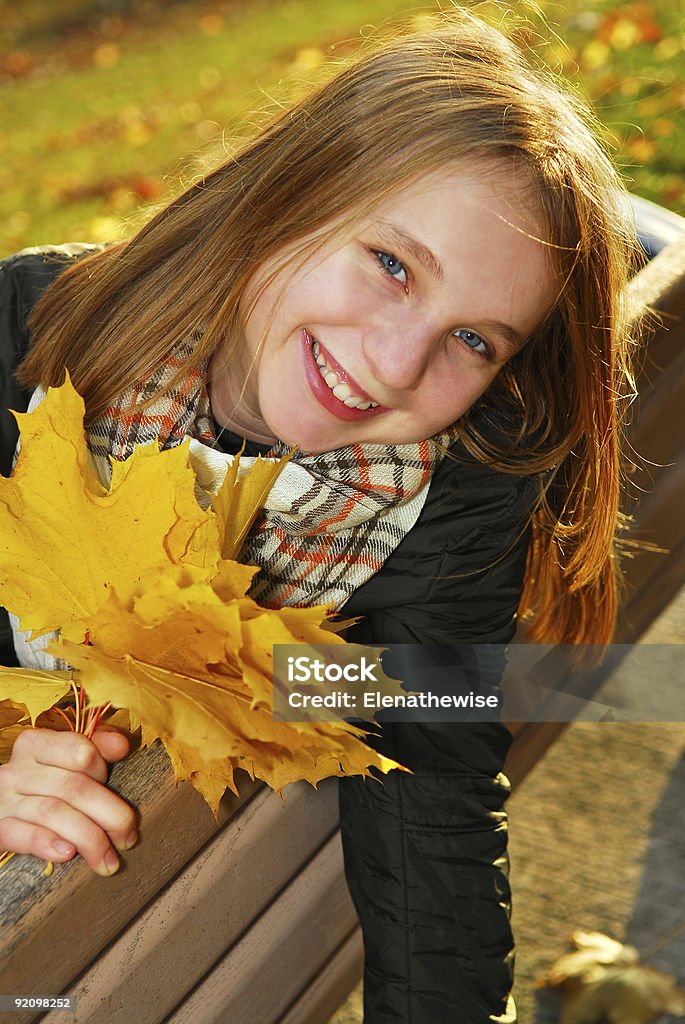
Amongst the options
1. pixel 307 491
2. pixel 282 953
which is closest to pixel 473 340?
pixel 307 491

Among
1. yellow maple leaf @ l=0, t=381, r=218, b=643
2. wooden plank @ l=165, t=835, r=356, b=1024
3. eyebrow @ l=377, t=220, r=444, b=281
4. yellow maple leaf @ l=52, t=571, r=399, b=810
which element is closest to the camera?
yellow maple leaf @ l=52, t=571, r=399, b=810

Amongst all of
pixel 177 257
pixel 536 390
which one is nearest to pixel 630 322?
pixel 536 390

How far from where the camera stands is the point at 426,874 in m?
1.40

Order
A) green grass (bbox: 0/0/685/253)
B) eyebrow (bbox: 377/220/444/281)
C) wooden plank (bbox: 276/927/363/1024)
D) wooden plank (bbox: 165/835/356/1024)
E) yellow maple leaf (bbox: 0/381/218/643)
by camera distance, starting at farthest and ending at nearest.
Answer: green grass (bbox: 0/0/685/253), wooden plank (bbox: 276/927/363/1024), wooden plank (bbox: 165/835/356/1024), eyebrow (bbox: 377/220/444/281), yellow maple leaf (bbox: 0/381/218/643)

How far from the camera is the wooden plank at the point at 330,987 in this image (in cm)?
157

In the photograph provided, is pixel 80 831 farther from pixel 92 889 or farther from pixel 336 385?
pixel 336 385

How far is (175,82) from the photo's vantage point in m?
5.42

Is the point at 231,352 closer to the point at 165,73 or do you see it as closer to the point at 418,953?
the point at 418,953

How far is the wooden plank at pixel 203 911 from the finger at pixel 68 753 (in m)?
0.18

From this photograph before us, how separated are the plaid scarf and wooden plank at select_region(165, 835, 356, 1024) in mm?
355

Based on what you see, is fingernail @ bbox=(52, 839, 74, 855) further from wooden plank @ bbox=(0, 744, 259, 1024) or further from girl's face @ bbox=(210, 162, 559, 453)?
girl's face @ bbox=(210, 162, 559, 453)

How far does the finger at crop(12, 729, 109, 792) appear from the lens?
3.40 ft

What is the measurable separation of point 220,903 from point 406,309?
687mm

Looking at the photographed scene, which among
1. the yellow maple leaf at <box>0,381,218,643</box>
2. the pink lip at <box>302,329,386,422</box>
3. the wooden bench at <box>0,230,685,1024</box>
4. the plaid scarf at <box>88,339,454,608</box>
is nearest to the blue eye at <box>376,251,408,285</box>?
the pink lip at <box>302,329,386,422</box>
